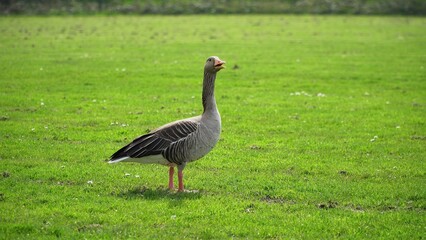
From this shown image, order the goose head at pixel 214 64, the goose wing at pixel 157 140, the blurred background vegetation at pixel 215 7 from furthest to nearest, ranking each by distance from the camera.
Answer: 1. the blurred background vegetation at pixel 215 7
2. the goose head at pixel 214 64
3. the goose wing at pixel 157 140

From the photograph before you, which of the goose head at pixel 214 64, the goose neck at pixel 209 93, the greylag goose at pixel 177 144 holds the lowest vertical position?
the greylag goose at pixel 177 144

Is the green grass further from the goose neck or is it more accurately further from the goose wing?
the goose neck

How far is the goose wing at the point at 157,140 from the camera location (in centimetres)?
1202

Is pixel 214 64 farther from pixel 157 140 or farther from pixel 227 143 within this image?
pixel 227 143

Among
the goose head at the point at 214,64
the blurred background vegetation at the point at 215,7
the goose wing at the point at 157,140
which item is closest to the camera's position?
the goose wing at the point at 157,140

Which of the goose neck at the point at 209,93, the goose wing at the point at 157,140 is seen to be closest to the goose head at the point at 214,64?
the goose neck at the point at 209,93

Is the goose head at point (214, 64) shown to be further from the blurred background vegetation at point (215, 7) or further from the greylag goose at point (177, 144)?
the blurred background vegetation at point (215, 7)

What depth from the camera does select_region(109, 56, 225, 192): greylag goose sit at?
12078 millimetres

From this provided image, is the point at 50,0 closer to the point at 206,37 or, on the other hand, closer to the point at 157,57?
the point at 206,37

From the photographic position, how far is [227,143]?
17234mm

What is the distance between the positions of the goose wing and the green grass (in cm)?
88

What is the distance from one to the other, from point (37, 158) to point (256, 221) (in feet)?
22.5

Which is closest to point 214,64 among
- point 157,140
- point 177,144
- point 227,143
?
point 177,144

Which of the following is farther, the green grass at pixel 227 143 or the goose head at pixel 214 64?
the goose head at pixel 214 64
